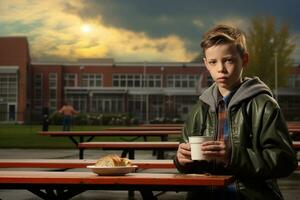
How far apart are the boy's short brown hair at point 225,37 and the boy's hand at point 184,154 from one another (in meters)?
0.44

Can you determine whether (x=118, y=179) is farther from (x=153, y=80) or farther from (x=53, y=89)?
(x=153, y=80)

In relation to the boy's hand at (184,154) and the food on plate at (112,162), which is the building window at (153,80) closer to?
the food on plate at (112,162)

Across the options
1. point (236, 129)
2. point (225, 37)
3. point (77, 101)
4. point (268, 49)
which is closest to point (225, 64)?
point (225, 37)

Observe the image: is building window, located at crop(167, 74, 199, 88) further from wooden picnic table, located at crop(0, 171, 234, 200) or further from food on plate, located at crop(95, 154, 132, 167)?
food on plate, located at crop(95, 154, 132, 167)

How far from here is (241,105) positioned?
9.34 feet

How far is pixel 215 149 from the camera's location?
2680 mm

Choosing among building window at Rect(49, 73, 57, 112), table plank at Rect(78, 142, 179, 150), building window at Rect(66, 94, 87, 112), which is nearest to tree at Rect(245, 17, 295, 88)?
building window at Rect(66, 94, 87, 112)

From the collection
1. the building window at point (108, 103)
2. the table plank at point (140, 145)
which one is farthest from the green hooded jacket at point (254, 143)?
the building window at point (108, 103)

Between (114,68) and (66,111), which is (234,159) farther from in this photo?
(114,68)

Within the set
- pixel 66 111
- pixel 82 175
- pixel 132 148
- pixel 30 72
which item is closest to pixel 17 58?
pixel 30 72

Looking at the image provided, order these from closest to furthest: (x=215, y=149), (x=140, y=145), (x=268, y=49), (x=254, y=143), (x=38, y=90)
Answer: (x=215, y=149) → (x=254, y=143) → (x=140, y=145) → (x=268, y=49) → (x=38, y=90)

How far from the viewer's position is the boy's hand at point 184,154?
111 inches

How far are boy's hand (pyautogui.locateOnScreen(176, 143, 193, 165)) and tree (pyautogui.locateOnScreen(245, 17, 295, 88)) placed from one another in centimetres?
6664

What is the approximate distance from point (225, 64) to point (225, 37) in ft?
0.37
